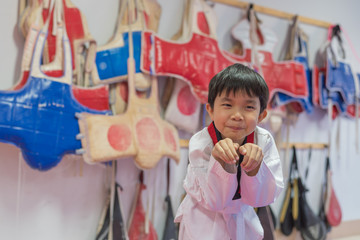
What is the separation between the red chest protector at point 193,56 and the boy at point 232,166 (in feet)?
2.28

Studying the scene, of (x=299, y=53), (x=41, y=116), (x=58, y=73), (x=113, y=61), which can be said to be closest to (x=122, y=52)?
(x=113, y=61)

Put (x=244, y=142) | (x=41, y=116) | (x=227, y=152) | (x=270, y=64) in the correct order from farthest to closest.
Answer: (x=270, y=64), (x=41, y=116), (x=244, y=142), (x=227, y=152)

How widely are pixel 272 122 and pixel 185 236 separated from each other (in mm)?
1056

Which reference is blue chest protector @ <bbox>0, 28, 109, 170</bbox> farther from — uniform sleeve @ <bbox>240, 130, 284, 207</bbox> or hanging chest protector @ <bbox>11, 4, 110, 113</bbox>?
uniform sleeve @ <bbox>240, 130, 284, 207</bbox>

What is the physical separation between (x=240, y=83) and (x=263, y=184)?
0.60ft

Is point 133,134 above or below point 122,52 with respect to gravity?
below

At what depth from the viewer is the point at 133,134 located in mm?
1208

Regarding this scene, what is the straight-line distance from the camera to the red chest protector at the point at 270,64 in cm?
153

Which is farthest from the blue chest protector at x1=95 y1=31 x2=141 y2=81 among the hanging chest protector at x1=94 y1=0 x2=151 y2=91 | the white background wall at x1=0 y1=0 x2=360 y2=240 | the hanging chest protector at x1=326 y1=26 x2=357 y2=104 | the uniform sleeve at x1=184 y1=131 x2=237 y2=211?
the hanging chest protector at x1=326 y1=26 x2=357 y2=104

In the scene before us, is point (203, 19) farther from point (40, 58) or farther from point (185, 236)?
point (185, 236)

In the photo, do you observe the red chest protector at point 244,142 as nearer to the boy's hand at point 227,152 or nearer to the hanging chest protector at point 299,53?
the boy's hand at point 227,152

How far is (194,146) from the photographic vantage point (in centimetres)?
63

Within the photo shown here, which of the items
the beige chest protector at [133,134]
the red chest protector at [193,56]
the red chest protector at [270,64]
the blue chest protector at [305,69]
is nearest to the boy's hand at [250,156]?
the beige chest protector at [133,134]

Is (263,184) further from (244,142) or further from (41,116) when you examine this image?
(41,116)
